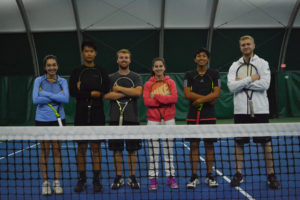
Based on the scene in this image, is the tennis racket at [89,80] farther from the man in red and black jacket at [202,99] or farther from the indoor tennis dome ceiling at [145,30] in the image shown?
the indoor tennis dome ceiling at [145,30]

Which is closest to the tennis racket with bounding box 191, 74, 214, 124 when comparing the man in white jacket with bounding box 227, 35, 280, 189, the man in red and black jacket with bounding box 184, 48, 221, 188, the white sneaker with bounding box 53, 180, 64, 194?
the man in red and black jacket with bounding box 184, 48, 221, 188

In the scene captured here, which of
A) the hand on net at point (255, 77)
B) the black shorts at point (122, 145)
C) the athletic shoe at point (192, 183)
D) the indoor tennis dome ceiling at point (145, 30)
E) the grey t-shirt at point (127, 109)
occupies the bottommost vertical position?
the athletic shoe at point (192, 183)

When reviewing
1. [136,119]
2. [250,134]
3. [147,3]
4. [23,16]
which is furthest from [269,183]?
Answer: [23,16]

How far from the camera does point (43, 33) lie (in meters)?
10.2

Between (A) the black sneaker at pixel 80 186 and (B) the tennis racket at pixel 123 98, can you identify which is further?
(B) the tennis racket at pixel 123 98

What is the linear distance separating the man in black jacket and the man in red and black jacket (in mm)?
967

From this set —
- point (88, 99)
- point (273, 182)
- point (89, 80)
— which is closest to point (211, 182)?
point (273, 182)

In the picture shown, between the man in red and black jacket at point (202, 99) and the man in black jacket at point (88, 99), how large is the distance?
3.17 ft

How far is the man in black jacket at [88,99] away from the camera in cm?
288

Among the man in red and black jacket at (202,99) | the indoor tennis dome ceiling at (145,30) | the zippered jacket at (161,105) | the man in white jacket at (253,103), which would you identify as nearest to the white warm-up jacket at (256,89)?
the man in white jacket at (253,103)

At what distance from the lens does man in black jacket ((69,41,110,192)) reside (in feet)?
9.44

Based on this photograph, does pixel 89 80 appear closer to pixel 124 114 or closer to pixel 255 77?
pixel 124 114

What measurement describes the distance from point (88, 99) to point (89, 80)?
22 centimetres

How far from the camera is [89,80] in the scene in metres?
3.01
